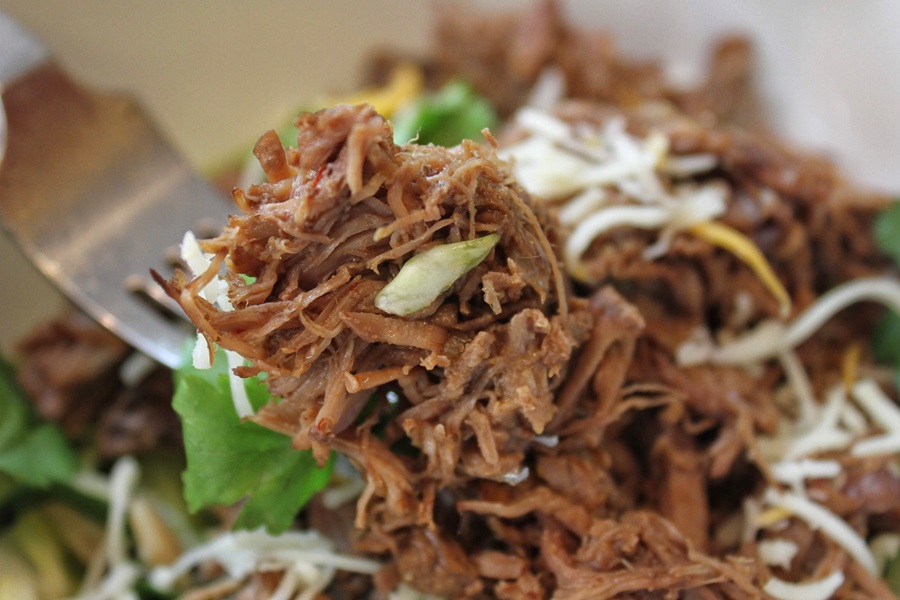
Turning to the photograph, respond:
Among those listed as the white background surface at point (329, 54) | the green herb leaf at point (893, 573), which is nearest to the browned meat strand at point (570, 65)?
the white background surface at point (329, 54)

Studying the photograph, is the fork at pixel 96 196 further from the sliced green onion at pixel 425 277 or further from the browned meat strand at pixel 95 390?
the sliced green onion at pixel 425 277

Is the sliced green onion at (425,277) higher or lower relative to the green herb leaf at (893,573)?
higher

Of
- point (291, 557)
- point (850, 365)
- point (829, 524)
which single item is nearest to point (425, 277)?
point (291, 557)

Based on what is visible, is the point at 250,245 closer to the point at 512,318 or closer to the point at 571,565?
the point at 512,318

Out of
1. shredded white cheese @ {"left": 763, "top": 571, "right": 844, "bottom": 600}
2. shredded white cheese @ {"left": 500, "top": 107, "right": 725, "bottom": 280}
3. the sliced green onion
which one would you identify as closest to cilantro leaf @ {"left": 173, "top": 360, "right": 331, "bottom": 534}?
the sliced green onion

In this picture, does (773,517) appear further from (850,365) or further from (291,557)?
(291,557)

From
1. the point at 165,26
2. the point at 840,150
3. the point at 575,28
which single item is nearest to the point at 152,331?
the point at 165,26
